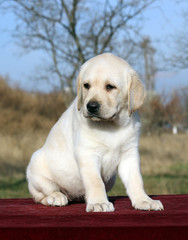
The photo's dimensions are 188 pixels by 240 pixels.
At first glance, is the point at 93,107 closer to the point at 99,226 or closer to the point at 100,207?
the point at 100,207

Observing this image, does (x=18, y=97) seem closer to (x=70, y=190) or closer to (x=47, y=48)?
(x=47, y=48)

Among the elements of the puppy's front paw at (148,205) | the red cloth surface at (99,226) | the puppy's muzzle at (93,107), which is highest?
the puppy's muzzle at (93,107)

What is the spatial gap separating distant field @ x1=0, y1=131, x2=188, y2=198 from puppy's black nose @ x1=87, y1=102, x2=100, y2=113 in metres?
5.08

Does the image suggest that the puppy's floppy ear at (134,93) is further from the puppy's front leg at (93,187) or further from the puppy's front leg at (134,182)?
the puppy's front leg at (93,187)

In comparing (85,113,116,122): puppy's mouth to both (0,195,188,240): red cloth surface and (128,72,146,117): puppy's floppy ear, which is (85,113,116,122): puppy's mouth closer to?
(128,72,146,117): puppy's floppy ear

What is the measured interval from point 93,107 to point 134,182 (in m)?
0.65

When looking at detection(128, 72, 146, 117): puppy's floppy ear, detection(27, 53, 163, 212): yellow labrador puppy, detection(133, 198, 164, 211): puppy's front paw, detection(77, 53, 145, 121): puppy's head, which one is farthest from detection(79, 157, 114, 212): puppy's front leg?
detection(128, 72, 146, 117): puppy's floppy ear

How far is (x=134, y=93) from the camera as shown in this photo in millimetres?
3131

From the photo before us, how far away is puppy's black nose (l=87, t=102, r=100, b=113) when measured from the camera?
2.89 metres

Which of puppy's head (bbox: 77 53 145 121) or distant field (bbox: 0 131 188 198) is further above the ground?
puppy's head (bbox: 77 53 145 121)

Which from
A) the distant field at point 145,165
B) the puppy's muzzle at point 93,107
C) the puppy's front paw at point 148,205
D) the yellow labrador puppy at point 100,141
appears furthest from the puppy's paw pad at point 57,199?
the distant field at point 145,165

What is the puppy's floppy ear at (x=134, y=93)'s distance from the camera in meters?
3.10

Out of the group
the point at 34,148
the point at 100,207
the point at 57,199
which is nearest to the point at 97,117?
the point at 100,207

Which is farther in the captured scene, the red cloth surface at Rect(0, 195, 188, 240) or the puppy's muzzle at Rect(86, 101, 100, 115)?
the puppy's muzzle at Rect(86, 101, 100, 115)
